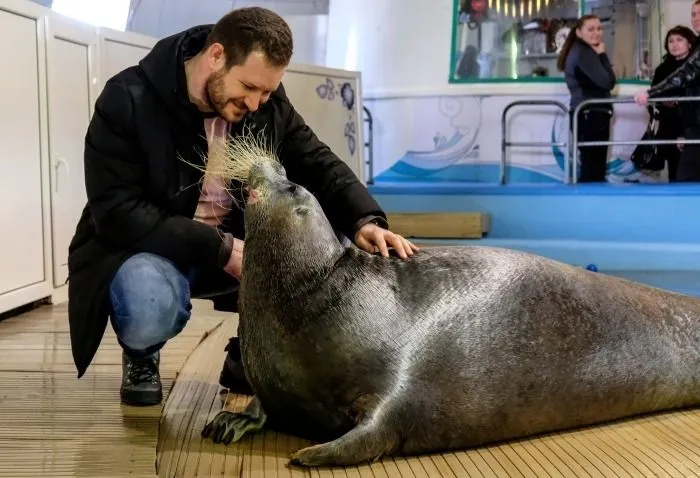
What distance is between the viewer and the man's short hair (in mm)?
2158

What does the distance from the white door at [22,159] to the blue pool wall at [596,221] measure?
Answer: 2741 millimetres

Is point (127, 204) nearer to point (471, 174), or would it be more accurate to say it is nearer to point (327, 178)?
point (327, 178)

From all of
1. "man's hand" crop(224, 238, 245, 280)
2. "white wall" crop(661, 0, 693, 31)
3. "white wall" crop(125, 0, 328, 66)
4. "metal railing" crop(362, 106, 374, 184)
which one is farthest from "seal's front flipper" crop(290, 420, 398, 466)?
"white wall" crop(661, 0, 693, 31)

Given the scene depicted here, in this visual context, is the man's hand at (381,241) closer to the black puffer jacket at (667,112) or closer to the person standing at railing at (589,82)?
the person standing at railing at (589,82)

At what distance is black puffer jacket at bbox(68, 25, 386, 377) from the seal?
22 centimetres

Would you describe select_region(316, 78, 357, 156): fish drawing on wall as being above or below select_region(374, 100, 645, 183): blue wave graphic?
above

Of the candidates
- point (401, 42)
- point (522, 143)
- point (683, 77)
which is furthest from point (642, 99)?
point (401, 42)

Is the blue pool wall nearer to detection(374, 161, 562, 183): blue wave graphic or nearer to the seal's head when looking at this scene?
detection(374, 161, 562, 183): blue wave graphic

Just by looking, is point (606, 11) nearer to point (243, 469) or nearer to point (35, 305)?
point (35, 305)

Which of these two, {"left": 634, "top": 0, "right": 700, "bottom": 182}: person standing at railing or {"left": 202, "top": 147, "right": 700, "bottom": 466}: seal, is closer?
{"left": 202, "top": 147, "right": 700, "bottom": 466}: seal

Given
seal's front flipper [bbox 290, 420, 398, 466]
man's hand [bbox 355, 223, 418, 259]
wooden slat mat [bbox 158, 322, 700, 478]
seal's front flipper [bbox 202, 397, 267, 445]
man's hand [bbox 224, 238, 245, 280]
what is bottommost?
wooden slat mat [bbox 158, 322, 700, 478]

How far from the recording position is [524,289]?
2.14 meters

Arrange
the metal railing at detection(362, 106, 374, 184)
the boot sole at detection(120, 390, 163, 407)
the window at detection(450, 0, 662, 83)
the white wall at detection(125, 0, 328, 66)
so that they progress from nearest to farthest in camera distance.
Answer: the boot sole at detection(120, 390, 163, 407) → the window at detection(450, 0, 662, 83) → the metal railing at detection(362, 106, 374, 184) → the white wall at detection(125, 0, 328, 66)

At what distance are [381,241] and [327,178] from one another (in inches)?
12.9
